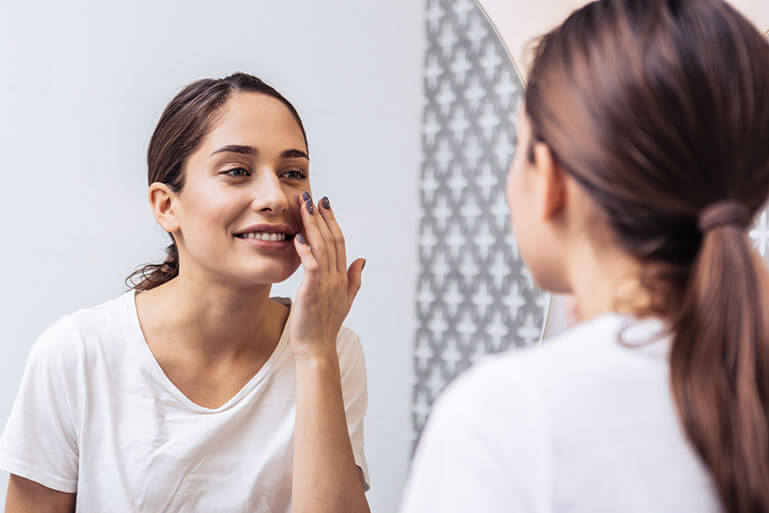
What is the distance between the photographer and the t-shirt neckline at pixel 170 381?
3.19ft

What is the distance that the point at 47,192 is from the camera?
1.18 m

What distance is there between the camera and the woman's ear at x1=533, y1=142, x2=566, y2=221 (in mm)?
462

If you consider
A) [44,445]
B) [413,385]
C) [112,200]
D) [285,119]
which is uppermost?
[285,119]

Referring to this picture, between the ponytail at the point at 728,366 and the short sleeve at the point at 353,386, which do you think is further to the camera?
the short sleeve at the point at 353,386

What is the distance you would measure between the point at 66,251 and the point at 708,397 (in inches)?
40.8

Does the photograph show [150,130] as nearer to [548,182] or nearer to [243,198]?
[243,198]

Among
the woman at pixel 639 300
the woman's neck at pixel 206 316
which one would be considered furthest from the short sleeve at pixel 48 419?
the woman at pixel 639 300

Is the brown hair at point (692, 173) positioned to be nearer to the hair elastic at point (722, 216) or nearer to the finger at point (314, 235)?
the hair elastic at point (722, 216)

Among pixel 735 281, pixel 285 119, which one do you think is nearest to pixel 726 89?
pixel 735 281

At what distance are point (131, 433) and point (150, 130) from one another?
1.72 ft

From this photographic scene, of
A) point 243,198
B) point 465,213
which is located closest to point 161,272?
point 243,198

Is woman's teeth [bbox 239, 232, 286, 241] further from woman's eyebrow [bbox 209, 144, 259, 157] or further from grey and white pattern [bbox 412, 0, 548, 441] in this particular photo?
grey and white pattern [bbox 412, 0, 548, 441]

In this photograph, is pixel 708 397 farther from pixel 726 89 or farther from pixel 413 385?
pixel 413 385

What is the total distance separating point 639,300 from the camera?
1.43ft
